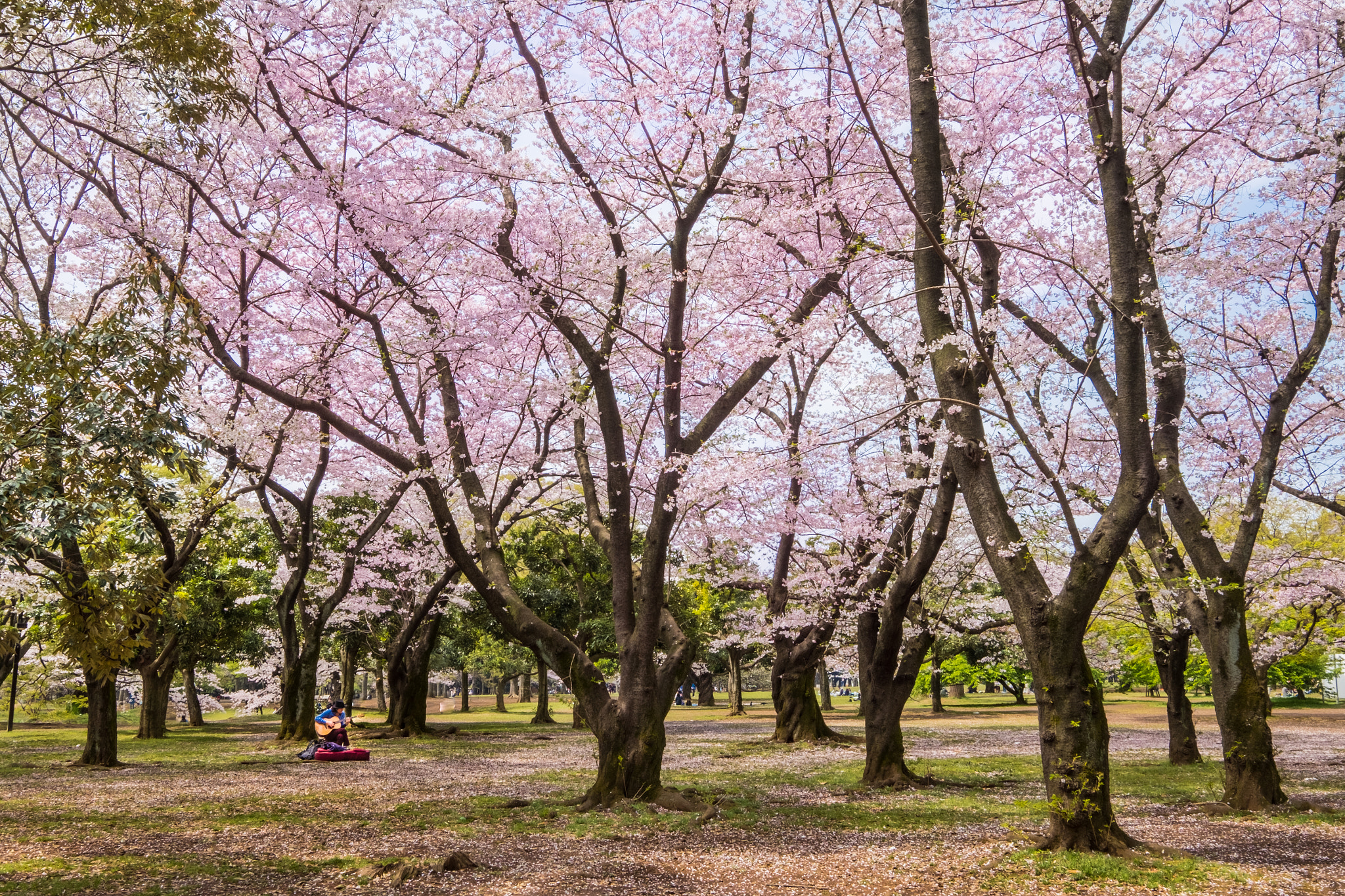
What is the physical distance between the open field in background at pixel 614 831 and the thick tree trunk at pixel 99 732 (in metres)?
0.56

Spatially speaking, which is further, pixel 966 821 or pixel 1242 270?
pixel 1242 270

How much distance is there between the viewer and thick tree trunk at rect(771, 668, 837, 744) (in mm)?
21266

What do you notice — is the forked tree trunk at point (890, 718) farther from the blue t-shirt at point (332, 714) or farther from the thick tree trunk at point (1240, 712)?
the blue t-shirt at point (332, 714)

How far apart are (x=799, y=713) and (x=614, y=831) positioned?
13702mm

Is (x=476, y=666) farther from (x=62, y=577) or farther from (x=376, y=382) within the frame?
(x=62, y=577)

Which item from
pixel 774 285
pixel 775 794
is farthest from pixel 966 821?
pixel 774 285

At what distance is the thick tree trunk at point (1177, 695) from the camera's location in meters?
14.7

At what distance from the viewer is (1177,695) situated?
14867 millimetres

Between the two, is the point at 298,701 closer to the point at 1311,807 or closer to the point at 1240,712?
the point at 1240,712

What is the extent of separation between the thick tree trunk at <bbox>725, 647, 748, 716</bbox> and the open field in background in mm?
23709

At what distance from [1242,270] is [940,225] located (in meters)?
5.99

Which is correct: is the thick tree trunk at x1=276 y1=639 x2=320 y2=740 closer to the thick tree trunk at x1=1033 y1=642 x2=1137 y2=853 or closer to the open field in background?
the open field in background

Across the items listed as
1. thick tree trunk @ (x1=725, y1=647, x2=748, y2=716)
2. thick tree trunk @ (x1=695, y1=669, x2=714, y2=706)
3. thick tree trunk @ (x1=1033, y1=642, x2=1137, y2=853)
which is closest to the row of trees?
thick tree trunk @ (x1=1033, y1=642, x2=1137, y2=853)

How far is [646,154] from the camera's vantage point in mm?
9938
